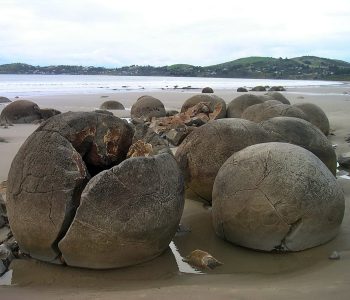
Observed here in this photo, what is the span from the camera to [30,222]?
4.38m

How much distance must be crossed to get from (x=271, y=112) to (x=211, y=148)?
4188 mm

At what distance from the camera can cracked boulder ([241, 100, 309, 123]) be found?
31.8ft

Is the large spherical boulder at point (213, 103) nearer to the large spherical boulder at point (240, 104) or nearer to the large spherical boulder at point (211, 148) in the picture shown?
the large spherical boulder at point (240, 104)

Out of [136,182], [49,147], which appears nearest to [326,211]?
[136,182]

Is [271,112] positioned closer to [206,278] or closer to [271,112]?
[271,112]

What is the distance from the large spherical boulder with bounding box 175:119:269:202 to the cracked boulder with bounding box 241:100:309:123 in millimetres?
3463

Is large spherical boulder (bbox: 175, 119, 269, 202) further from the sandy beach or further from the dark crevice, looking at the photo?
the dark crevice

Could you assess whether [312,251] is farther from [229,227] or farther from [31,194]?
[31,194]

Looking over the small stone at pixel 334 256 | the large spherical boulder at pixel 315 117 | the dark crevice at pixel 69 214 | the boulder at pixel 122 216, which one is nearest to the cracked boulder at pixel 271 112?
the large spherical boulder at pixel 315 117

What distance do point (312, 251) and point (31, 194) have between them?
2725 mm

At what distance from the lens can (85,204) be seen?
13.6 ft

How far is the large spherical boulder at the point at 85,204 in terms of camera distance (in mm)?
4164

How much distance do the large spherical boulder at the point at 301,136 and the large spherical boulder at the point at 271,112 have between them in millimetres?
2736

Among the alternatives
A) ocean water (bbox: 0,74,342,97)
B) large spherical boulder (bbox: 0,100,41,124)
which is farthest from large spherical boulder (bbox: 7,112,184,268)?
ocean water (bbox: 0,74,342,97)
